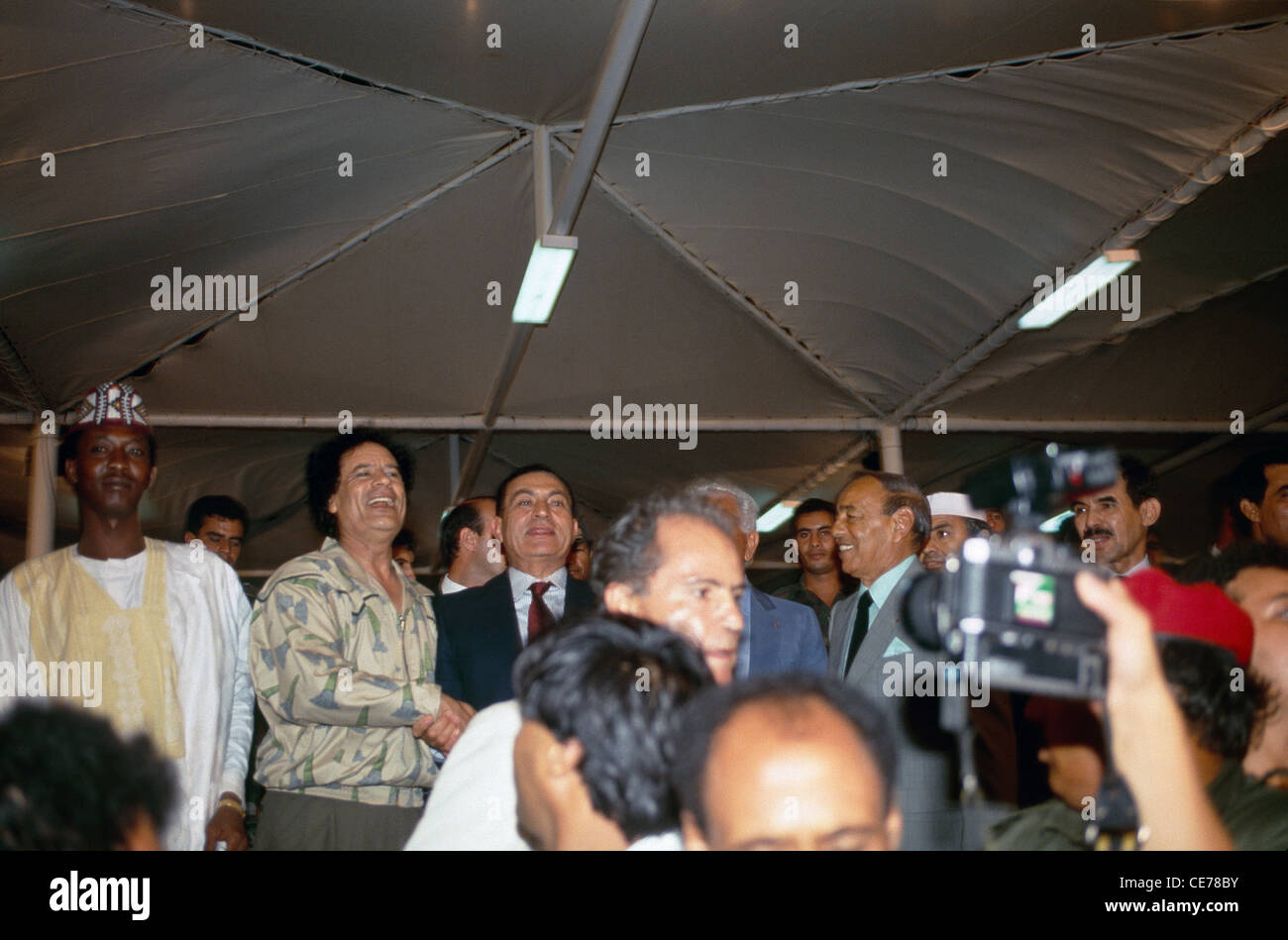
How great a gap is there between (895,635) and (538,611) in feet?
3.20

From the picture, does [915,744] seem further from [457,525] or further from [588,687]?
[457,525]

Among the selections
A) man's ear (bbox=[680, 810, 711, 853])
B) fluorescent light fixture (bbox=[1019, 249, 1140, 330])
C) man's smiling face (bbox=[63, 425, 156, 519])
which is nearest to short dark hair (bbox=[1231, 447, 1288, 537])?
fluorescent light fixture (bbox=[1019, 249, 1140, 330])

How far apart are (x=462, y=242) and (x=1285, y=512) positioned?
142 inches

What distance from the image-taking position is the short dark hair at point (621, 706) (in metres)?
1.21

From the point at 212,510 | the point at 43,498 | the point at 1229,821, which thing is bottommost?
the point at 1229,821

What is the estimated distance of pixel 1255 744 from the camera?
65.0 inches

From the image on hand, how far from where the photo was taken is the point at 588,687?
48.6 inches

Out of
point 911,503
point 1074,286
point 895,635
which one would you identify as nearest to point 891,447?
point 1074,286

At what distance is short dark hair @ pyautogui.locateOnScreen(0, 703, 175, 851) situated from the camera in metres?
1.12

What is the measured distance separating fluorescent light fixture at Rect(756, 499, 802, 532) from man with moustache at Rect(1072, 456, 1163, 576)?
5017 mm

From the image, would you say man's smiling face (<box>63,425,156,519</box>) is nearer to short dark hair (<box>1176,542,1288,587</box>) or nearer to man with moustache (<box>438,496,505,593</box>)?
man with moustache (<box>438,496,505,593</box>)

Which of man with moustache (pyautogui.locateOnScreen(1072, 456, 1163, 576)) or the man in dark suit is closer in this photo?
the man in dark suit

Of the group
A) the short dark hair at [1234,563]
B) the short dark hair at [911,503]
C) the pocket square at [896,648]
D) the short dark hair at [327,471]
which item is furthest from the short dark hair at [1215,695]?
the short dark hair at [327,471]
